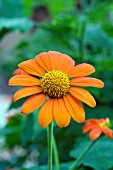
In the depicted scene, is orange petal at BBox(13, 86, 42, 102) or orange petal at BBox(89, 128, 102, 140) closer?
orange petal at BBox(13, 86, 42, 102)

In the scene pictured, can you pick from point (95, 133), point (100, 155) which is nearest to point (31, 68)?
point (95, 133)

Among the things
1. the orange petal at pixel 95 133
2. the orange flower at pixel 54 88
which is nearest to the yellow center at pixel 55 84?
the orange flower at pixel 54 88

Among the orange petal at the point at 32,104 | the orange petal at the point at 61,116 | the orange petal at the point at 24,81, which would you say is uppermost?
the orange petal at the point at 24,81

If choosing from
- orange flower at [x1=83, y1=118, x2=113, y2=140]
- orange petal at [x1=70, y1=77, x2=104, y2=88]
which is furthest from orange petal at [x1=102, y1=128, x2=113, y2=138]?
orange petal at [x1=70, y1=77, x2=104, y2=88]

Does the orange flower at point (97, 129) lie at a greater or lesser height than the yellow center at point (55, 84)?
lesser

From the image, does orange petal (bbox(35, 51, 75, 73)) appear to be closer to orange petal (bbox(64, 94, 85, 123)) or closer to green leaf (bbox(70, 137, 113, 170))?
orange petal (bbox(64, 94, 85, 123))

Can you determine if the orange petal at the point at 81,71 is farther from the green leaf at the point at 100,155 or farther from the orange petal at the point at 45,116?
the green leaf at the point at 100,155

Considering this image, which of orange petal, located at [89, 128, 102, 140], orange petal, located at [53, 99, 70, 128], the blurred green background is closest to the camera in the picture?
orange petal, located at [53, 99, 70, 128]

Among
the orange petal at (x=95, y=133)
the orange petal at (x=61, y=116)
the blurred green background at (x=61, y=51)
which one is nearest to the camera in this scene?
the orange petal at (x=61, y=116)

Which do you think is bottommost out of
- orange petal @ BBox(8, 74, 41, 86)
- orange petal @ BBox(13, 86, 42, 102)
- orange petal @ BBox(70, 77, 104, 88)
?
orange petal @ BBox(13, 86, 42, 102)
